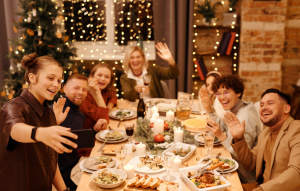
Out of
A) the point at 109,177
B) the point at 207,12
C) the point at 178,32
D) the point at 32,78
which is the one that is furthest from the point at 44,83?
the point at 207,12

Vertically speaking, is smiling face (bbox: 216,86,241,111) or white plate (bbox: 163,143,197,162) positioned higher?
smiling face (bbox: 216,86,241,111)

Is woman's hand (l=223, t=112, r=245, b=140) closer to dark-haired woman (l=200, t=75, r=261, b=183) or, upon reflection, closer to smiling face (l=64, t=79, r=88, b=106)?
dark-haired woman (l=200, t=75, r=261, b=183)

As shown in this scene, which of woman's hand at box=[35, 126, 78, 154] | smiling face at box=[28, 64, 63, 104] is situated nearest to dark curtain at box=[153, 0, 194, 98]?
smiling face at box=[28, 64, 63, 104]

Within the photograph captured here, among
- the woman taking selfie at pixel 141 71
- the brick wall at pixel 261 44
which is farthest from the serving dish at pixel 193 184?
the brick wall at pixel 261 44

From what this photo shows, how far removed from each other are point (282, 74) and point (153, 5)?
7.39ft

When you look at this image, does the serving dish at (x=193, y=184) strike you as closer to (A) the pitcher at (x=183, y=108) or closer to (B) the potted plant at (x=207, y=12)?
(A) the pitcher at (x=183, y=108)

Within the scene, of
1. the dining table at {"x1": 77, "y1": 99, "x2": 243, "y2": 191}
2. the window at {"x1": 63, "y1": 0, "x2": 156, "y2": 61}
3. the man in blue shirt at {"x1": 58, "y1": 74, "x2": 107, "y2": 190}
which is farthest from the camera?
the window at {"x1": 63, "y1": 0, "x2": 156, "y2": 61}

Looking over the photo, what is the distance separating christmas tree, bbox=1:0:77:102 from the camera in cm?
324

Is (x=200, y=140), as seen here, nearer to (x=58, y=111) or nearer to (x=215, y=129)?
(x=215, y=129)

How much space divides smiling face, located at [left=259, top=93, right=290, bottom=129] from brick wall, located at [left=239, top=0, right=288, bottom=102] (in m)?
2.27

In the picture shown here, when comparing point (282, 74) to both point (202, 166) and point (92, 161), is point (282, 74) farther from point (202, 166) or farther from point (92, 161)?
point (92, 161)

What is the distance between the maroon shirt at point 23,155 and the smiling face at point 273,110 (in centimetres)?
133

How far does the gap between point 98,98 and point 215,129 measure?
1124 mm

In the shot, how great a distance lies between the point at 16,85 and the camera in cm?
340
